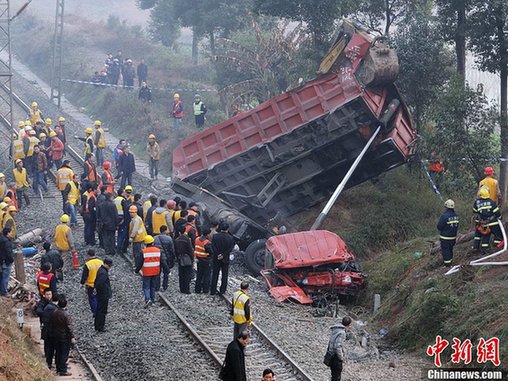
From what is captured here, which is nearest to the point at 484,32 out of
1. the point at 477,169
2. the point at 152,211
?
the point at 477,169

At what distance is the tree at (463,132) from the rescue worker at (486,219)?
486cm

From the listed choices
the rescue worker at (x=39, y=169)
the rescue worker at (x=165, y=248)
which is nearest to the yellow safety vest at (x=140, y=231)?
the rescue worker at (x=165, y=248)

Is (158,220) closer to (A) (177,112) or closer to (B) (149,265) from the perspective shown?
(B) (149,265)

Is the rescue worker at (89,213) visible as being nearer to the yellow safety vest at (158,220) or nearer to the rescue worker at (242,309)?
the yellow safety vest at (158,220)

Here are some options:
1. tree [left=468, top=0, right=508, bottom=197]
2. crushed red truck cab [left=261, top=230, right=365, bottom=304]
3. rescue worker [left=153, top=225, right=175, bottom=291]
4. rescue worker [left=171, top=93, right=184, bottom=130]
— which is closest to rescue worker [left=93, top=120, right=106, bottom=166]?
rescue worker [left=171, top=93, right=184, bottom=130]

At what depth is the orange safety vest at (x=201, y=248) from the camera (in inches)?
731

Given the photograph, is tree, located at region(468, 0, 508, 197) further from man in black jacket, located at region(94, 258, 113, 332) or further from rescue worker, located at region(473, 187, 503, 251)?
man in black jacket, located at region(94, 258, 113, 332)

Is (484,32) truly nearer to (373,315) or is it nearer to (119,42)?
(373,315)

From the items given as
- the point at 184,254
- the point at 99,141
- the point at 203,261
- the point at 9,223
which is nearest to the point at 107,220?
the point at 9,223

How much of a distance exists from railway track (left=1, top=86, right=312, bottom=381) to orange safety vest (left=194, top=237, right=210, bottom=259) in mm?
1223

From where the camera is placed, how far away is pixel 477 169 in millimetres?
22578

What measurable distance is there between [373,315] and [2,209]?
27.4 ft

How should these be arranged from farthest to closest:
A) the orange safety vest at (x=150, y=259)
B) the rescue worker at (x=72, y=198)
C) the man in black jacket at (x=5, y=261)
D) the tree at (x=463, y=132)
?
1. the rescue worker at (x=72, y=198)
2. the tree at (x=463, y=132)
3. the man in black jacket at (x=5, y=261)
4. the orange safety vest at (x=150, y=259)

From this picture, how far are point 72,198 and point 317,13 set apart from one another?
403 inches
